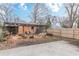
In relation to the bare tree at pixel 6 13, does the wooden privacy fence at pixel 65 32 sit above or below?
below

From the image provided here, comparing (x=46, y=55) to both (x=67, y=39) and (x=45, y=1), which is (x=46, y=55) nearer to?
(x=67, y=39)

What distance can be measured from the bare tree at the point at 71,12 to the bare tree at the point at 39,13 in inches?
8.1

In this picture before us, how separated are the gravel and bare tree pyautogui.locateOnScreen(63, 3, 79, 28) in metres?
0.23

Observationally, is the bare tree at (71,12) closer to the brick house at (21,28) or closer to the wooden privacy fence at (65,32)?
the wooden privacy fence at (65,32)

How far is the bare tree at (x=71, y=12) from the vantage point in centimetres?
195

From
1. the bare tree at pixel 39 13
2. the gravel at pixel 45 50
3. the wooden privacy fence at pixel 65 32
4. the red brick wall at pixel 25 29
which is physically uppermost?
the bare tree at pixel 39 13

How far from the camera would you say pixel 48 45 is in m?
1.97

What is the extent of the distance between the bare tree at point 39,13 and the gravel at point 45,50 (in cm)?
26

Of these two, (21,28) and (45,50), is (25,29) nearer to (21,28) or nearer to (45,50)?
(21,28)

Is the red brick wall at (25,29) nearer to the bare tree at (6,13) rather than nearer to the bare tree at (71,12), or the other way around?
the bare tree at (6,13)

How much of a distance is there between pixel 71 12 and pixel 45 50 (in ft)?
1.55

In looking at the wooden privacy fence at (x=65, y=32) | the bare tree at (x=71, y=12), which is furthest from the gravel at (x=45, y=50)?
the bare tree at (x=71, y=12)

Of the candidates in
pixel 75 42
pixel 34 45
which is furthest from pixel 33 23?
pixel 75 42

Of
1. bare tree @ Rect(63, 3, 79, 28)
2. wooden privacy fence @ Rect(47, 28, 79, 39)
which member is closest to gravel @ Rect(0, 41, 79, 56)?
wooden privacy fence @ Rect(47, 28, 79, 39)
